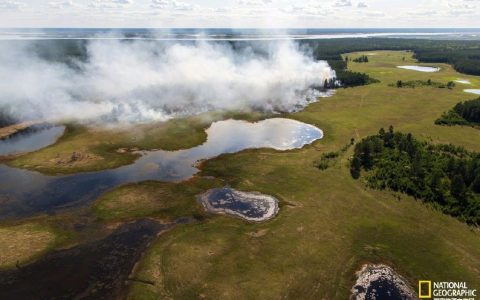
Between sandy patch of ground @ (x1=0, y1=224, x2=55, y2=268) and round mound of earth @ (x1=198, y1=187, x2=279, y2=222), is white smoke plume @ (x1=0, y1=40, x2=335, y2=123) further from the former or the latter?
sandy patch of ground @ (x1=0, y1=224, x2=55, y2=268)

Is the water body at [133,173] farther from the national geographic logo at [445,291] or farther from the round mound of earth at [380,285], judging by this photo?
the national geographic logo at [445,291]

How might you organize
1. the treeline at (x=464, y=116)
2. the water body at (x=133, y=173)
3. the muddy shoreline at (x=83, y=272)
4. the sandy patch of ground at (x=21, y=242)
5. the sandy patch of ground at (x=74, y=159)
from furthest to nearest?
the treeline at (x=464, y=116) → the sandy patch of ground at (x=74, y=159) → the water body at (x=133, y=173) → the sandy patch of ground at (x=21, y=242) → the muddy shoreline at (x=83, y=272)

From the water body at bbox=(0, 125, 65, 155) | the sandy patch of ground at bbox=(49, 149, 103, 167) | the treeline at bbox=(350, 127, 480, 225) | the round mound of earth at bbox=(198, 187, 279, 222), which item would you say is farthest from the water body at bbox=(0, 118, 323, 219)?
the treeline at bbox=(350, 127, 480, 225)

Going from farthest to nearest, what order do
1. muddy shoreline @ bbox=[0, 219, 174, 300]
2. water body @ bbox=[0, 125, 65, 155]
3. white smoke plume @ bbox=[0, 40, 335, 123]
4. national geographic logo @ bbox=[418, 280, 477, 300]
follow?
white smoke plume @ bbox=[0, 40, 335, 123] → water body @ bbox=[0, 125, 65, 155] → national geographic logo @ bbox=[418, 280, 477, 300] → muddy shoreline @ bbox=[0, 219, 174, 300]

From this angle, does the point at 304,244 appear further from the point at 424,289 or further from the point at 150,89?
the point at 150,89

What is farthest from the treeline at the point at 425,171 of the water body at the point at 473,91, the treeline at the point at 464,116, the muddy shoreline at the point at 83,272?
the water body at the point at 473,91

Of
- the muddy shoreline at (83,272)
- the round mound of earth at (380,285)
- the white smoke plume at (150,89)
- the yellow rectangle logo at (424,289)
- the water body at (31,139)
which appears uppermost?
the white smoke plume at (150,89)

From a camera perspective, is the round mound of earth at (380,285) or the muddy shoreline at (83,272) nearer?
the muddy shoreline at (83,272)

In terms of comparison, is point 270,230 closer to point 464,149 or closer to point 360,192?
point 360,192
